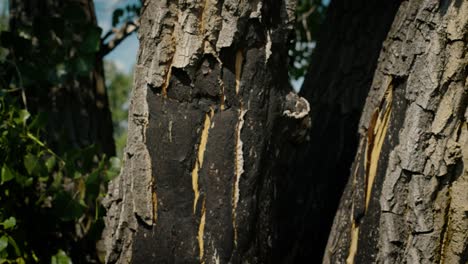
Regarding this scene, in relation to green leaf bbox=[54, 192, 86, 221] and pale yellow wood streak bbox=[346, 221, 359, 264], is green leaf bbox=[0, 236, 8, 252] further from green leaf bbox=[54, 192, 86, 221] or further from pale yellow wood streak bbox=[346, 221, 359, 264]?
pale yellow wood streak bbox=[346, 221, 359, 264]

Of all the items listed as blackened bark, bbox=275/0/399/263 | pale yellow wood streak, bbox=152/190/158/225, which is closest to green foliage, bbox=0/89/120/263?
pale yellow wood streak, bbox=152/190/158/225

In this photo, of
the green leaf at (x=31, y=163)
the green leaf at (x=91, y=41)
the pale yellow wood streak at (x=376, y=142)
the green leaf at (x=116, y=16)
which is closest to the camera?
the pale yellow wood streak at (x=376, y=142)

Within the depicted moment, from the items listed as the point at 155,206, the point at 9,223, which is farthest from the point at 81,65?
the point at 155,206

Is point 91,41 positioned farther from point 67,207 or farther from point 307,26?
point 307,26

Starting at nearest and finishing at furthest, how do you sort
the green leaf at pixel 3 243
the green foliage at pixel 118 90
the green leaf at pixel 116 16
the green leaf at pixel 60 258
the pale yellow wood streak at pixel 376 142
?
the pale yellow wood streak at pixel 376 142
the green leaf at pixel 3 243
the green leaf at pixel 60 258
the green leaf at pixel 116 16
the green foliage at pixel 118 90

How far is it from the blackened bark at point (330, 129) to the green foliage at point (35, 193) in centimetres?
56

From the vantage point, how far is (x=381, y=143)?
1.73m

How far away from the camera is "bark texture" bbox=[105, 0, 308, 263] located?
1.55m

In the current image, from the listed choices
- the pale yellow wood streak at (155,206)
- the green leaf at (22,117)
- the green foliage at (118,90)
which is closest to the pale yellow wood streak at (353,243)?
Result: the pale yellow wood streak at (155,206)

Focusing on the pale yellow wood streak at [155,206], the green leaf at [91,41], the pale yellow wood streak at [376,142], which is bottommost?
the pale yellow wood streak at [155,206]

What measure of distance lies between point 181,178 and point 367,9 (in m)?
0.91

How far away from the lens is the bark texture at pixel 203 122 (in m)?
1.55

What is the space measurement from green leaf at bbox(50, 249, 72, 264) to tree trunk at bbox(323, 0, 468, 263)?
0.88 m

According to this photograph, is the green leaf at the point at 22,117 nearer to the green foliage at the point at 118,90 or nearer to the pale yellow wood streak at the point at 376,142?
the pale yellow wood streak at the point at 376,142
